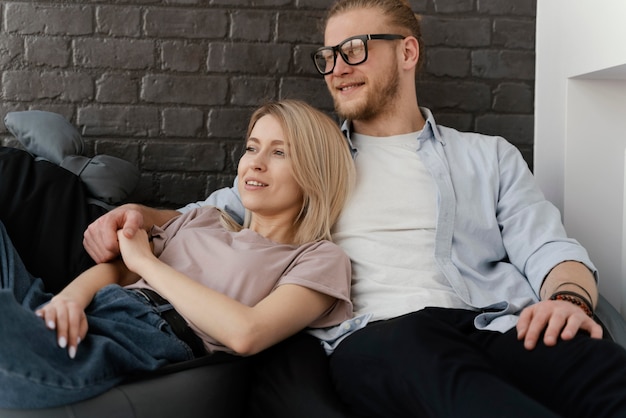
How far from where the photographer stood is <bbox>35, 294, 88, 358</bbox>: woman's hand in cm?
138

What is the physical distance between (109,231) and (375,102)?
864mm

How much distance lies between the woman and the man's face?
7.3 inches

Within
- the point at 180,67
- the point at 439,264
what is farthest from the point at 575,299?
the point at 180,67

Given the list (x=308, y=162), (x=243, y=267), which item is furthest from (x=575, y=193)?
(x=243, y=267)

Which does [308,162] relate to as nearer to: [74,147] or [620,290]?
[74,147]

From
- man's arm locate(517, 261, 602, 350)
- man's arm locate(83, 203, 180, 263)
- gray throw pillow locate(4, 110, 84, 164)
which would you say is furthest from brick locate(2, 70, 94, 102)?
man's arm locate(517, 261, 602, 350)

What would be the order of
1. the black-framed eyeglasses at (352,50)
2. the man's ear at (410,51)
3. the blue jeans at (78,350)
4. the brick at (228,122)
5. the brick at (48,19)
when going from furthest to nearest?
the brick at (228,122)
the brick at (48,19)
the man's ear at (410,51)
the black-framed eyeglasses at (352,50)
the blue jeans at (78,350)

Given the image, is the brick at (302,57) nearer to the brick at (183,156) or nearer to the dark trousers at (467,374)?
the brick at (183,156)

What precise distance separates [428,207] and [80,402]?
3.46 ft

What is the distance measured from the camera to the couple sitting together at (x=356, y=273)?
1407 mm

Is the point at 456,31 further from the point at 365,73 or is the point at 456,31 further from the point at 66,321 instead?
the point at 66,321

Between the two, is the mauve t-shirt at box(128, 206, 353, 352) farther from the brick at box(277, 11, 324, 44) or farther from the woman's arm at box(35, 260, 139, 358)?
the brick at box(277, 11, 324, 44)

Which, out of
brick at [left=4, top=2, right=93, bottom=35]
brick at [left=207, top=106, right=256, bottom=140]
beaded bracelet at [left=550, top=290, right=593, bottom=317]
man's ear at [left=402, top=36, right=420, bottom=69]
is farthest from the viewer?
brick at [left=207, top=106, right=256, bottom=140]

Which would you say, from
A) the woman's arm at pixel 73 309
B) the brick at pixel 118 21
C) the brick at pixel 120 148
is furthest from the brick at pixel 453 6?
the woman's arm at pixel 73 309
